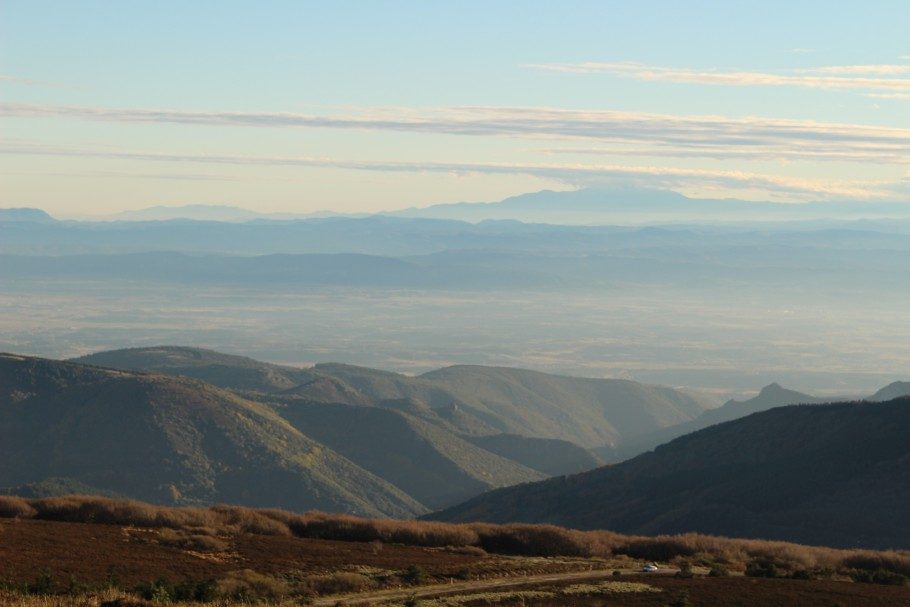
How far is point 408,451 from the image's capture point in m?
145

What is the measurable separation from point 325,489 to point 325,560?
8984cm

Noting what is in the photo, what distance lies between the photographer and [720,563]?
3612 centimetres

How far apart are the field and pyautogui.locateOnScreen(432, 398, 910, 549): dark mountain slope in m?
26.9

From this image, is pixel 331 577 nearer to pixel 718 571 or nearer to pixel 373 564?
pixel 373 564

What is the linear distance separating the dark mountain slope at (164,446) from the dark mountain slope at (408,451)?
774 cm

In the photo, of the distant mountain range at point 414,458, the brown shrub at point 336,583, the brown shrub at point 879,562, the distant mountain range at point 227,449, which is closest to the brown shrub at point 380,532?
the brown shrub at point 336,583

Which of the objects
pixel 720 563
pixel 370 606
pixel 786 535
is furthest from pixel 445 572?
pixel 786 535

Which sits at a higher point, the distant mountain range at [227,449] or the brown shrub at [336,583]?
the brown shrub at [336,583]

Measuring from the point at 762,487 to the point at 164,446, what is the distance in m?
67.7

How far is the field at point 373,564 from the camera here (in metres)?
27.2

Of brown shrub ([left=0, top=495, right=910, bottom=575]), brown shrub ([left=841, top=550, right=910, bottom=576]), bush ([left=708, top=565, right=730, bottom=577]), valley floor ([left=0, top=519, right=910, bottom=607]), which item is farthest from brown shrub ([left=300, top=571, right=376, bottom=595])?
brown shrub ([left=841, top=550, right=910, bottom=576])

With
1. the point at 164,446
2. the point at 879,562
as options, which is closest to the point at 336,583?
the point at 879,562

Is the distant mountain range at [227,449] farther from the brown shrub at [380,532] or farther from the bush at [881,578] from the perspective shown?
the bush at [881,578]

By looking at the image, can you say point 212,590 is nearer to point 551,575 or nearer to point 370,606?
point 370,606
